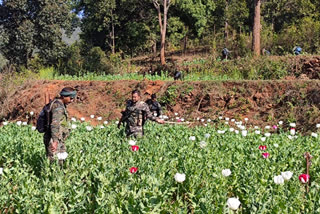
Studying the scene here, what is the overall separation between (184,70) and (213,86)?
5009 mm

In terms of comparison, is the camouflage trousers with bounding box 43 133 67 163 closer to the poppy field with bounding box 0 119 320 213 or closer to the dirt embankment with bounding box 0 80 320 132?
the poppy field with bounding box 0 119 320 213

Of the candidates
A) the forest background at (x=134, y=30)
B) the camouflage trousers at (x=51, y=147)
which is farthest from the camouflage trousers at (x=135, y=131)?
the forest background at (x=134, y=30)

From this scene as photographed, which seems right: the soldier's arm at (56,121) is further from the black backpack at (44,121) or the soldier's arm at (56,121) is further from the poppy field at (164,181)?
the poppy field at (164,181)

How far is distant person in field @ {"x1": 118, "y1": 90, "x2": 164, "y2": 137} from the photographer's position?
7.36m

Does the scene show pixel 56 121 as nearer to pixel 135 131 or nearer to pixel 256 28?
pixel 135 131

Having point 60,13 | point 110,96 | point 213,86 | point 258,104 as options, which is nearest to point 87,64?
point 60,13

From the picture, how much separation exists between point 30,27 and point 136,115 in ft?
54.8

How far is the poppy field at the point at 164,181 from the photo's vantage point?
4.02m

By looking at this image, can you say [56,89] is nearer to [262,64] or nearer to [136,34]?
[262,64]

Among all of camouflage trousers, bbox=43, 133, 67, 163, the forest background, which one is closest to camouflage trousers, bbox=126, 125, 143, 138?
camouflage trousers, bbox=43, 133, 67, 163

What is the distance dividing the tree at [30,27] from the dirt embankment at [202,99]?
6.00m

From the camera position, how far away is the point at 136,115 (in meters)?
7.44

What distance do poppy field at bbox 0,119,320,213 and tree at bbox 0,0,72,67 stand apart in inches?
635

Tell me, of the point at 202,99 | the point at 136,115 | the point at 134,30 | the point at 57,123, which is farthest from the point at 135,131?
the point at 134,30
